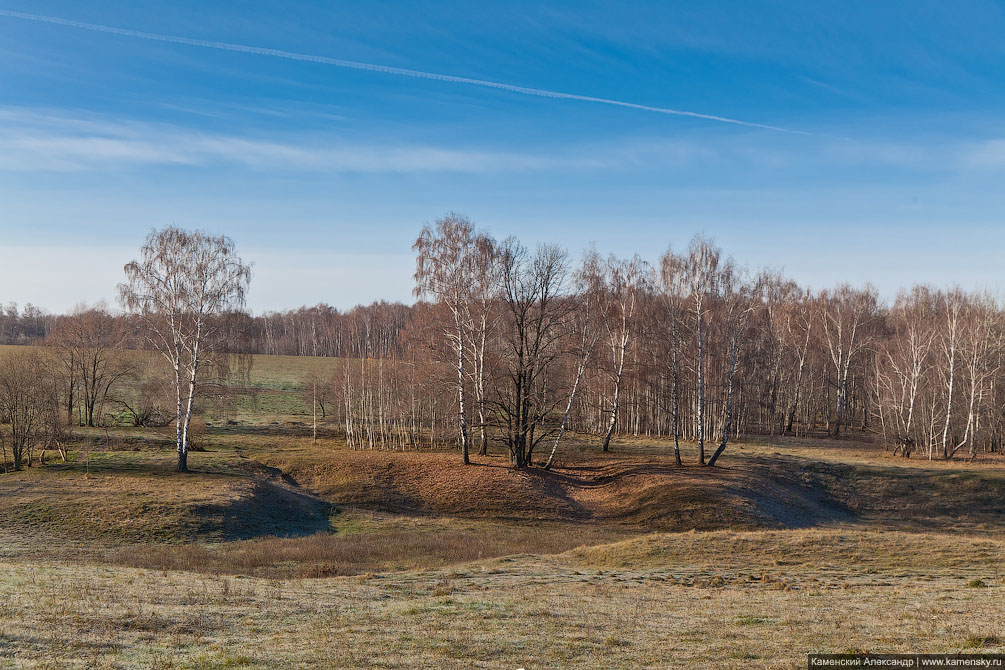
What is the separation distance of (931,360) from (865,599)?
54.4 meters

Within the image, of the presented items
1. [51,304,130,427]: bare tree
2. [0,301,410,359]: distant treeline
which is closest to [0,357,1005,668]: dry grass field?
[51,304,130,427]: bare tree

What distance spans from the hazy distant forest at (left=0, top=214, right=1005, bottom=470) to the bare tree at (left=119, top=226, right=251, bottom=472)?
71cm

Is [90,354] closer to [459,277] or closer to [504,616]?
[459,277]

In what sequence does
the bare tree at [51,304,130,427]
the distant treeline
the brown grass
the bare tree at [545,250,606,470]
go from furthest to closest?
the distant treeline < the bare tree at [51,304,130,427] < the bare tree at [545,250,606,470] < the brown grass

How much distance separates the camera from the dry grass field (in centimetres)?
1130

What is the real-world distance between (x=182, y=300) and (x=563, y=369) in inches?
1010

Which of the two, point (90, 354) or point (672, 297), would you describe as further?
point (90, 354)

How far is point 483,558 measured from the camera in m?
23.2

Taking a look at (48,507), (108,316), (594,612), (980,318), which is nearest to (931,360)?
(980,318)

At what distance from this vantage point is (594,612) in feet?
46.5

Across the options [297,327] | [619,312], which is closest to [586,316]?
[619,312]

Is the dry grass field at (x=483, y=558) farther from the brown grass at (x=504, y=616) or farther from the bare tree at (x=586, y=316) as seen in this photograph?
the bare tree at (x=586, y=316)

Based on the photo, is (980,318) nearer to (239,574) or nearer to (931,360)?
Result: (931,360)

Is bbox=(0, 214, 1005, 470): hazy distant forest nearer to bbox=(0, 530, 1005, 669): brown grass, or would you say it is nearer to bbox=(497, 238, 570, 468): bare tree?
bbox=(497, 238, 570, 468): bare tree
